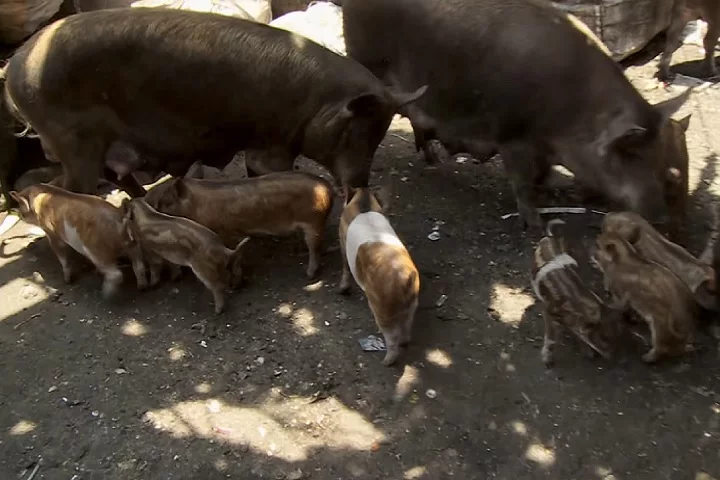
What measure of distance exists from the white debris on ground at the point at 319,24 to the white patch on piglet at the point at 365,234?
9.52ft

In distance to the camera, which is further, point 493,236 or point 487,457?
point 493,236

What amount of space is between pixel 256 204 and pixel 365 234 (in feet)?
2.28

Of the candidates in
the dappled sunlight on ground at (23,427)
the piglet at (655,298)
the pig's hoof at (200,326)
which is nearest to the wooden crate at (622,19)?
the piglet at (655,298)

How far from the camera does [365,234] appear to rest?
3744 mm

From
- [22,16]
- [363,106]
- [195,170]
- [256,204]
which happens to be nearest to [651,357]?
[363,106]

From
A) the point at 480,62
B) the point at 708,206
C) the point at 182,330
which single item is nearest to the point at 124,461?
the point at 182,330

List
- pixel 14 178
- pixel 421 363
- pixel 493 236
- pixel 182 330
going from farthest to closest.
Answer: pixel 14 178
pixel 493 236
pixel 182 330
pixel 421 363

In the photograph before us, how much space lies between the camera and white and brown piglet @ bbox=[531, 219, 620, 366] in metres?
3.48

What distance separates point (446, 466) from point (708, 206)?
2.47m

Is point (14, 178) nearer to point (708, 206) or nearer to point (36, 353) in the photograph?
point (36, 353)

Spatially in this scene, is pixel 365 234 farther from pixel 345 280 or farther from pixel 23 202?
pixel 23 202

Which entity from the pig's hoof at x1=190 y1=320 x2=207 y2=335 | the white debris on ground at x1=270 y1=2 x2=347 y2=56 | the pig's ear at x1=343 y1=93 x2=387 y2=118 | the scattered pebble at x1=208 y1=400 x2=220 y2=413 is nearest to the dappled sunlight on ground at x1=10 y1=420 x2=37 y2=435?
the scattered pebble at x1=208 y1=400 x2=220 y2=413

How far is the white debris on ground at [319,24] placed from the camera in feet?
21.4

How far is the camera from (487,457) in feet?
10.8
